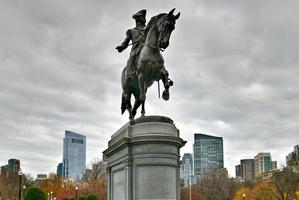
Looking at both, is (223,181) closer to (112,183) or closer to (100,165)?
(100,165)

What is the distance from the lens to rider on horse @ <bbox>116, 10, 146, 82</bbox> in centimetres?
1576

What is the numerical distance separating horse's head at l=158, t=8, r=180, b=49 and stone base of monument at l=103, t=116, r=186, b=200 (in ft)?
7.66

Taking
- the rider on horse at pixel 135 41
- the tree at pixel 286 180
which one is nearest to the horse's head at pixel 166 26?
the rider on horse at pixel 135 41

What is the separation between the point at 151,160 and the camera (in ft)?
45.7

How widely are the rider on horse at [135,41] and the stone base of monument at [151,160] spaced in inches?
77.4

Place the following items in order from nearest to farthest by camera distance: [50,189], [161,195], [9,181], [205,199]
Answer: [161,195], [205,199], [9,181], [50,189]

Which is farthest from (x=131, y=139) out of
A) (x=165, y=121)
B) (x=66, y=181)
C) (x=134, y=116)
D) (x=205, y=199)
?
(x=66, y=181)

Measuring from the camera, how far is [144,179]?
45.6 feet

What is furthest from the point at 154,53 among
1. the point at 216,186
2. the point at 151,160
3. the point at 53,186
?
the point at 53,186

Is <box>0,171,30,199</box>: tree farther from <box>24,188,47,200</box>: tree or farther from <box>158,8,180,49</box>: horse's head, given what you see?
<box>158,8,180,49</box>: horse's head

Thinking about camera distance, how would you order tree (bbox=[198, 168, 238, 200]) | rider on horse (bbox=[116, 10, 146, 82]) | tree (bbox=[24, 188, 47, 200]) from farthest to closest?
tree (bbox=[198, 168, 238, 200]) → tree (bbox=[24, 188, 47, 200]) → rider on horse (bbox=[116, 10, 146, 82])

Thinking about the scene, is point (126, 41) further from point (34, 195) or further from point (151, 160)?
point (34, 195)

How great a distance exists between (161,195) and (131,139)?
1882mm

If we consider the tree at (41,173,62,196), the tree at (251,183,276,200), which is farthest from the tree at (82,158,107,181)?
the tree at (251,183,276,200)
